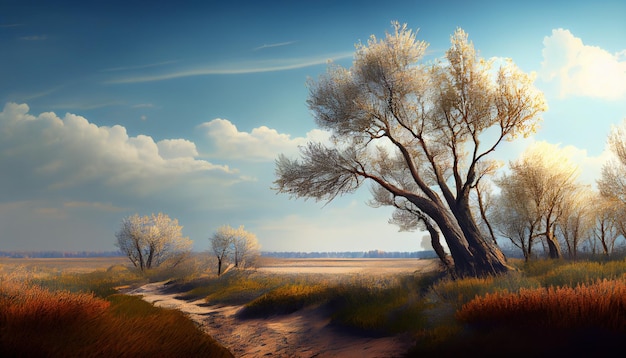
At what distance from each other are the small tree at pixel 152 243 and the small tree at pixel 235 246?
694cm

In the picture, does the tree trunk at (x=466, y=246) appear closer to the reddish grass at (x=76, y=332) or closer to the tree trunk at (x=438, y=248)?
the tree trunk at (x=438, y=248)

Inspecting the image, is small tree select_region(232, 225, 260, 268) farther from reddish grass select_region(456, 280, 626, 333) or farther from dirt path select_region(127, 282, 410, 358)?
reddish grass select_region(456, 280, 626, 333)

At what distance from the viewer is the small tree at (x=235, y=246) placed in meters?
34.3

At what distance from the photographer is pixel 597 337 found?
571cm

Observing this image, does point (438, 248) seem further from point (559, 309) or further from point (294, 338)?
point (559, 309)

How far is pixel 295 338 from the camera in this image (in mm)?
10867

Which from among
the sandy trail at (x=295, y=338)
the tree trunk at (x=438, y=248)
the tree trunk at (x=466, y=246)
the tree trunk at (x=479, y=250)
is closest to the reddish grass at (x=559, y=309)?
the sandy trail at (x=295, y=338)

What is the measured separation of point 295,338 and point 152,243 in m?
33.6

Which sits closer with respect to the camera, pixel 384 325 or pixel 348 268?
pixel 384 325

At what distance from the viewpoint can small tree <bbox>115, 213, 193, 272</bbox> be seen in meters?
39.4

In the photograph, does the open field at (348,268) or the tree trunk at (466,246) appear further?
the open field at (348,268)

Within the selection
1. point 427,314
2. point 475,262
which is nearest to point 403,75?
point 475,262

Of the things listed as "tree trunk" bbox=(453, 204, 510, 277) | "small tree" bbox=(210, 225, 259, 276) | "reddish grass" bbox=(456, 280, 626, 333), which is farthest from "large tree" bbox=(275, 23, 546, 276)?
"small tree" bbox=(210, 225, 259, 276)

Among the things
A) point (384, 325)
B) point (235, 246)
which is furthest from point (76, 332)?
point (235, 246)
